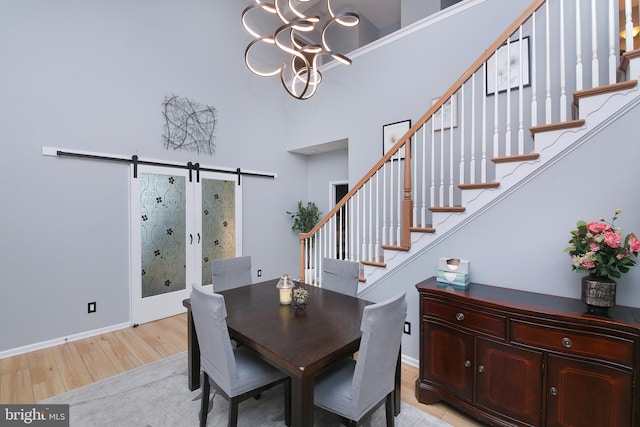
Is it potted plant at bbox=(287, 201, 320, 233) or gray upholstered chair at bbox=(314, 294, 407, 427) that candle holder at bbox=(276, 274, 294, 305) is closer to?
gray upholstered chair at bbox=(314, 294, 407, 427)

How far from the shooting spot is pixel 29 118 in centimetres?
314

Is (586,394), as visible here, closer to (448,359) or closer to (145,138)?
(448,359)

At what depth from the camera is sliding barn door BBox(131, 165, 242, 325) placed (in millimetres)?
3896

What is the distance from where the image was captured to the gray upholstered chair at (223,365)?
1.64 m

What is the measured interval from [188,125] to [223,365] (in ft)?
12.6

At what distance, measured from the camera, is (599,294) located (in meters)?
1.64

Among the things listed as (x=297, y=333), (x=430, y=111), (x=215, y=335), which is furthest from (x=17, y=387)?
(x=430, y=111)

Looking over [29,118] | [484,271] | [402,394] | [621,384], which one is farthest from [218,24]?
[621,384]

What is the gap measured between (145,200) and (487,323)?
166 inches

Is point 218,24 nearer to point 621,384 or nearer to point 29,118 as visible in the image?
point 29,118

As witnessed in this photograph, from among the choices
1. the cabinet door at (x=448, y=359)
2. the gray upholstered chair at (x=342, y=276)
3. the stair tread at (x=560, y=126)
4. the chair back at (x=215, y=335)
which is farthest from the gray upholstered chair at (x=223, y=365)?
the stair tread at (x=560, y=126)

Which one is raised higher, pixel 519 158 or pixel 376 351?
pixel 519 158

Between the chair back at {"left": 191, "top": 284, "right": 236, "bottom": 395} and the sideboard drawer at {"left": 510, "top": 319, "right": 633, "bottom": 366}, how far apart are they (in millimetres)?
1766

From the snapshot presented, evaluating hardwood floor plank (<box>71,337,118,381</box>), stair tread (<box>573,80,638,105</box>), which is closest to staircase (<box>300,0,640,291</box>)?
stair tread (<box>573,80,638,105</box>)
